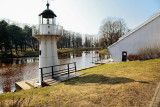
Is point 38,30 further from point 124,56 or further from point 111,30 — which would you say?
point 111,30

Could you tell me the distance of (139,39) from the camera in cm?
1700

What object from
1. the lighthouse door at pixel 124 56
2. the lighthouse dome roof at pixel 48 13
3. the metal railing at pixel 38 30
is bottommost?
the lighthouse door at pixel 124 56

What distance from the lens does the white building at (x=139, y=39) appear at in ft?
52.1

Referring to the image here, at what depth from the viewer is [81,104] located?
4.28 meters

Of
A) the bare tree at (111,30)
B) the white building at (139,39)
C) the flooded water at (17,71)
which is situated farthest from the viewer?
the bare tree at (111,30)

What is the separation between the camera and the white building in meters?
15.9

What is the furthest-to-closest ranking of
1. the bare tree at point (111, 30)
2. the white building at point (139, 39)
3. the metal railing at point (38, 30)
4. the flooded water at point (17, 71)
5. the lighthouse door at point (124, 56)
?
the bare tree at point (111, 30) < the lighthouse door at point (124, 56) < the white building at point (139, 39) < the flooded water at point (17, 71) < the metal railing at point (38, 30)

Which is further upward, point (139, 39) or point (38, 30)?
point (139, 39)

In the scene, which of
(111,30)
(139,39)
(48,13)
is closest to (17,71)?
(48,13)

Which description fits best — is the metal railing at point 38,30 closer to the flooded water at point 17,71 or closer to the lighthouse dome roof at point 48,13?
the lighthouse dome roof at point 48,13

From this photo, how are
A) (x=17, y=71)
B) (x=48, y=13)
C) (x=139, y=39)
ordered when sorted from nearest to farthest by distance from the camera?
(x=48, y=13)
(x=139, y=39)
(x=17, y=71)

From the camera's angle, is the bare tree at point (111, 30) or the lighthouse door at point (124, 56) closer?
the lighthouse door at point (124, 56)

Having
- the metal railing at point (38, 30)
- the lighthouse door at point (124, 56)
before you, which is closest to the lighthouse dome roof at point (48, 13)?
the metal railing at point (38, 30)

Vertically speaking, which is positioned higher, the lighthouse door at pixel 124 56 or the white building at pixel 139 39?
the white building at pixel 139 39
